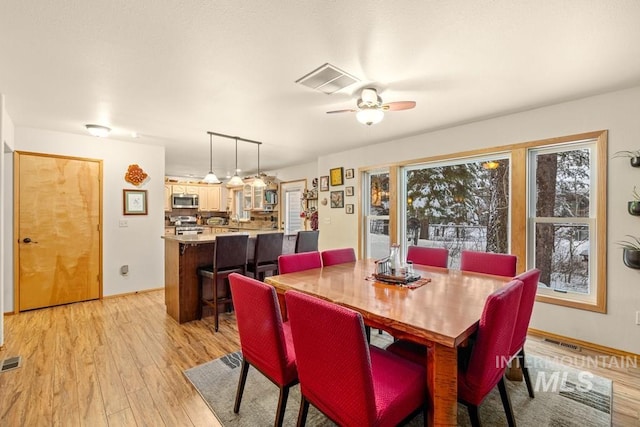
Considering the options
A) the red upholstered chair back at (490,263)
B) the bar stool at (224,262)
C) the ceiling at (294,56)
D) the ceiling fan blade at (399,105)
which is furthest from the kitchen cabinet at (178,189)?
the red upholstered chair back at (490,263)

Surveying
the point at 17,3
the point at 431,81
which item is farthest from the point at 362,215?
the point at 17,3

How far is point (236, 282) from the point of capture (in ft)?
5.48

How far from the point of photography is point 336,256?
9.66 ft

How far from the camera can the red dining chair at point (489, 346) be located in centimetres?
131

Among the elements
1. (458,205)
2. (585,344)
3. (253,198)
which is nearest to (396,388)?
(585,344)

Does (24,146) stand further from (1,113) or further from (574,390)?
(574,390)

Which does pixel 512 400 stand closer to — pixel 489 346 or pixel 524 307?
pixel 524 307

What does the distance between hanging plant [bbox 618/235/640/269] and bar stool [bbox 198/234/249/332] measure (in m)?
3.50

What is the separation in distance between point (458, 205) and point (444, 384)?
305 cm

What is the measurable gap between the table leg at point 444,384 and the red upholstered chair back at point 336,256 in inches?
63.9

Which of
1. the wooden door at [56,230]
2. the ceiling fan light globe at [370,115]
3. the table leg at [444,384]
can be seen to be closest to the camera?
the table leg at [444,384]

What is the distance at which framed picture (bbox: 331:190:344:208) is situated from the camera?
5172mm

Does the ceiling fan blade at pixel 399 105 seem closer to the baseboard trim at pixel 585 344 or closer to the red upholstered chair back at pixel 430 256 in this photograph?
the red upholstered chair back at pixel 430 256

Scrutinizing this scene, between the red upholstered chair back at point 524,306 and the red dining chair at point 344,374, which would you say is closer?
the red dining chair at point 344,374
